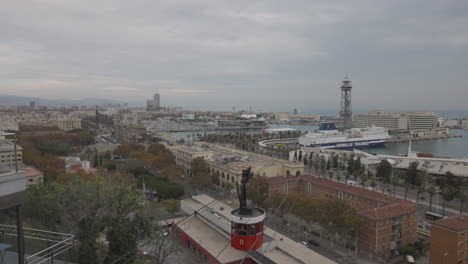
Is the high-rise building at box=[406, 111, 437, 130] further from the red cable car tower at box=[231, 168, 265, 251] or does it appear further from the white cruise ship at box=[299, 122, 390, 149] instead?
the red cable car tower at box=[231, 168, 265, 251]

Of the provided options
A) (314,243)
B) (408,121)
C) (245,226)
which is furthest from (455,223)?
(408,121)

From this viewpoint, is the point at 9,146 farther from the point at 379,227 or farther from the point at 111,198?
the point at 379,227

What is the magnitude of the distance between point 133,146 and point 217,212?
40.3 ft

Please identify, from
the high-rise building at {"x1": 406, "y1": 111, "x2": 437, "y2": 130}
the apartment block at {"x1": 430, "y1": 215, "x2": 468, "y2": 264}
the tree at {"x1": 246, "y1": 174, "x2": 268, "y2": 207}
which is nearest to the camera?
the apartment block at {"x1": 430, "y1": 215, "x2": 468, "y2": 264}

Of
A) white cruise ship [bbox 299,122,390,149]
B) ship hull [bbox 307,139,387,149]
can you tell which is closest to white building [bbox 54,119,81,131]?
white cruise ship [bbox 299,122,390,149]

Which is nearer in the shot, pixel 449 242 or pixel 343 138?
pixel 449 242

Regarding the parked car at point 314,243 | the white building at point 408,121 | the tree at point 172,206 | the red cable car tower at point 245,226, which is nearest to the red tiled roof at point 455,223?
the parked car at point 314,243

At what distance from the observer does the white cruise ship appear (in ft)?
86.4

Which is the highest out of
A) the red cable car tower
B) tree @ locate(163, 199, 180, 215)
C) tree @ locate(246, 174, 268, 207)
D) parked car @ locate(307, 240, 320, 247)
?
the red cable car tower

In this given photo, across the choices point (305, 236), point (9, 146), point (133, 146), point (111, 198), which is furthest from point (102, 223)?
point (133, 146)

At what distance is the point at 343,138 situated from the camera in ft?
91.0

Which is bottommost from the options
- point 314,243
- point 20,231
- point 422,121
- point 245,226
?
point 314,243

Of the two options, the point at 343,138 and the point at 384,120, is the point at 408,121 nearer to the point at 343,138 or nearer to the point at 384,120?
the point at 384,120

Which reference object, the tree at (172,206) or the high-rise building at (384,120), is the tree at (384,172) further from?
the high-rise building at (384,120)
